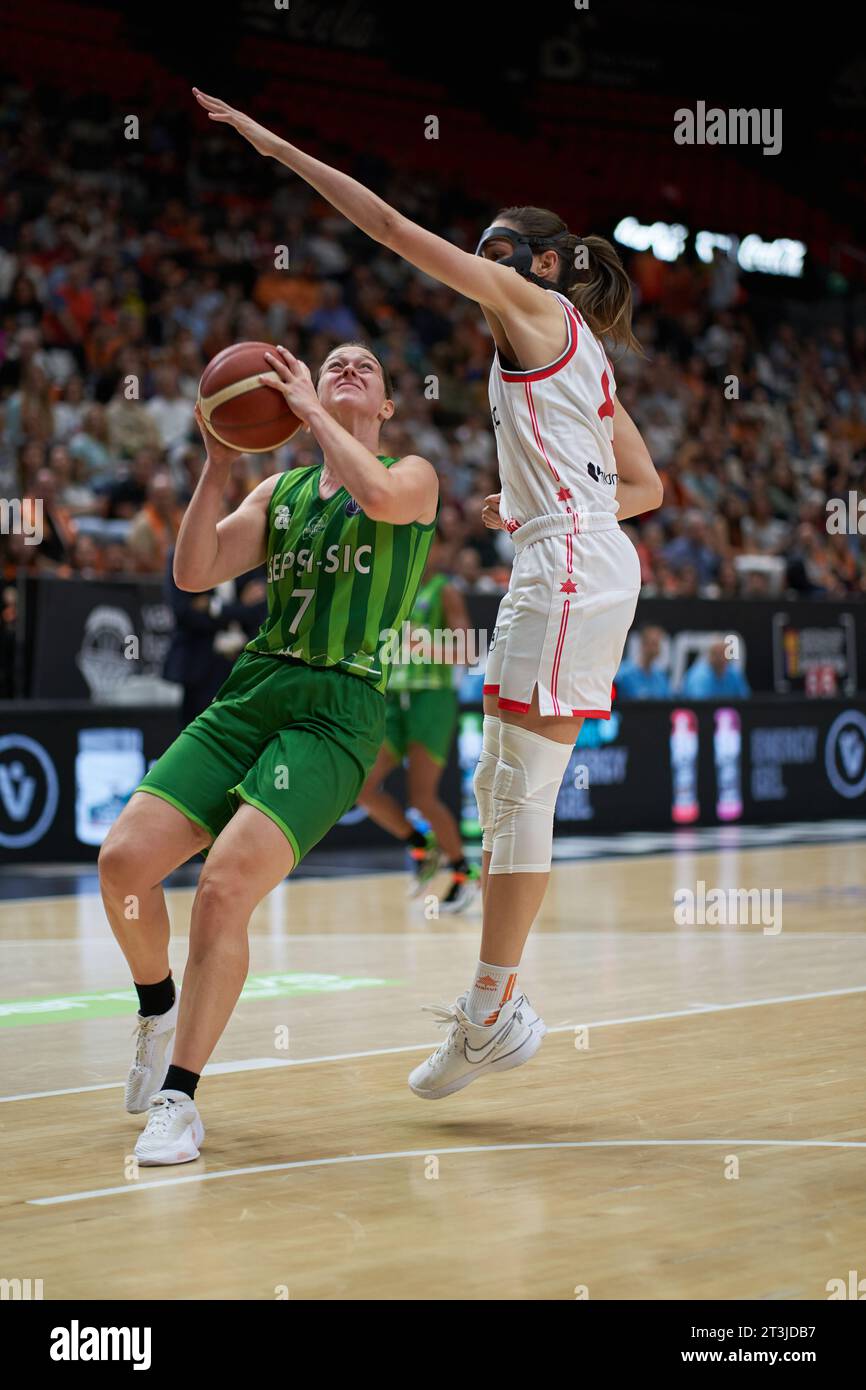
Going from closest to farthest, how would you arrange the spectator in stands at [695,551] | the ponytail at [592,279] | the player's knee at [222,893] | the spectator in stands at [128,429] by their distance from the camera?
the player's knee at [222,893] → the ponytail at [592,279] → the spectator in stands at [128,429] → the spectator in stands at [695,551]

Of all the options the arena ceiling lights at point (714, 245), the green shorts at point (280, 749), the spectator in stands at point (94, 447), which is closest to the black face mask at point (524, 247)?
the green shorts at point (280, 749)

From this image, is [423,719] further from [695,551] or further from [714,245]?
[714,245]

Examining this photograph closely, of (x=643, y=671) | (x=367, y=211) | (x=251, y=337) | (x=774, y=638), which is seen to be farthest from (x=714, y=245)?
(x=367, y=211)

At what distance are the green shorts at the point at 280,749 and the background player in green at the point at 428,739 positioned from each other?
4832 mm

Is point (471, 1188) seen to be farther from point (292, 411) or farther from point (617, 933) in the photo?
point (617, 933)

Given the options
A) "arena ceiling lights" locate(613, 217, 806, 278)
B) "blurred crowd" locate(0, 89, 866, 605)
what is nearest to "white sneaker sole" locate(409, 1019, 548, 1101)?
"blurred crowd" locate(0, 89, 866, 605)

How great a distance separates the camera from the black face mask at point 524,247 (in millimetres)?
4559

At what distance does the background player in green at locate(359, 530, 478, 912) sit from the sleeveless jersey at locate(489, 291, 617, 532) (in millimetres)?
4805

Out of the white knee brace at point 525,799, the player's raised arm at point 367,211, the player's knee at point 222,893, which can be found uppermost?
the player's raised arm at point 367,211

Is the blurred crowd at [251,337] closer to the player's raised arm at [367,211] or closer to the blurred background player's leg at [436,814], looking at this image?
the blurred background player's leg at [436,814]

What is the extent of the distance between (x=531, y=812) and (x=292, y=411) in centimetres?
112

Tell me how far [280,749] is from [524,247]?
4.59 feet

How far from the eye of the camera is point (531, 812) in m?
4.47
